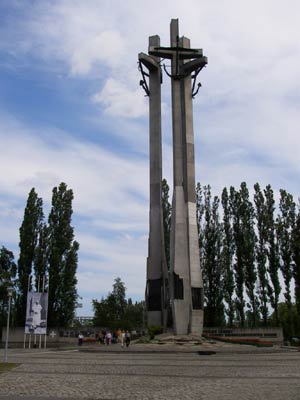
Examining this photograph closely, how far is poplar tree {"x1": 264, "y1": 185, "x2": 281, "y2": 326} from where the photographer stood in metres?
33.1

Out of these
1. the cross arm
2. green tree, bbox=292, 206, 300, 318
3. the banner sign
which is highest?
the cross arm

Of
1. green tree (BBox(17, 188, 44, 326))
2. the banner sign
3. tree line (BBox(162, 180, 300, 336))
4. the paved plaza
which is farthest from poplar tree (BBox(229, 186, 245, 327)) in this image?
the paved plaza

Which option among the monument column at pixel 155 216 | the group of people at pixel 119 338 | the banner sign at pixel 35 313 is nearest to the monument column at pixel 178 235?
the monument column at pixel 155 216

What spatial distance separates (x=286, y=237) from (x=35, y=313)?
782 inches

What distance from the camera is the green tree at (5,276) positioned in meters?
33.3

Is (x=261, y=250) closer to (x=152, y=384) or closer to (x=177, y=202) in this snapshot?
(x=177, y=202)

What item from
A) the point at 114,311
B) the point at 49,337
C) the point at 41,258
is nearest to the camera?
the point at 49,337

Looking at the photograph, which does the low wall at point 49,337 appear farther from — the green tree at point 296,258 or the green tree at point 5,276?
the green tree at point 296,258

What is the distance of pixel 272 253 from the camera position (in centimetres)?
3425

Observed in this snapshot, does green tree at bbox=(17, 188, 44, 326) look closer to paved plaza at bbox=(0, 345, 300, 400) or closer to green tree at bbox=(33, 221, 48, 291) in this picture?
green tree at bbox=(33, 221, 48, 291)

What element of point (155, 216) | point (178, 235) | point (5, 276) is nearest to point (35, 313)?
point (178, 235)

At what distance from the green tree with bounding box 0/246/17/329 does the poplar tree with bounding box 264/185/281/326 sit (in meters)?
17.8

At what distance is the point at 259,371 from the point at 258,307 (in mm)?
23085

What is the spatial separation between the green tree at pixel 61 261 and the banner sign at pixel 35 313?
9822 millimetres
